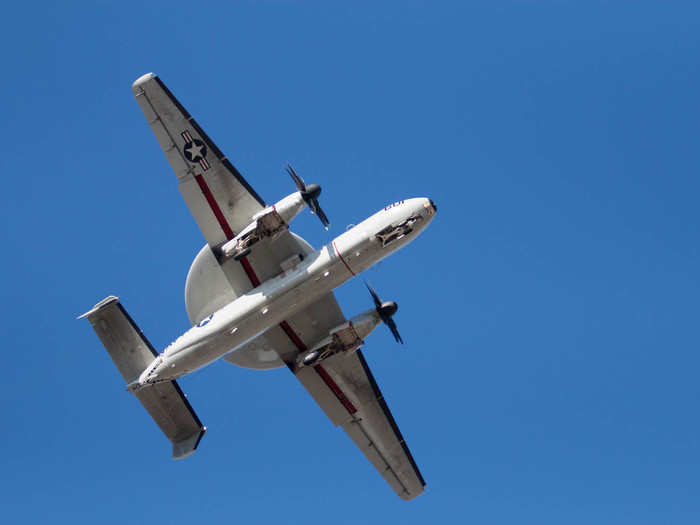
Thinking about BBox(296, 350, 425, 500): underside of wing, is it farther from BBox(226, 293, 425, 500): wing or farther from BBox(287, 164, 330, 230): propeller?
BBox(287, 164, 330, 230): propeller

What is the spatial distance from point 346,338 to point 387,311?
2291mm

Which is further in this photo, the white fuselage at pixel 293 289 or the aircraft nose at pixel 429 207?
the aircraft nose at pixel 429 207

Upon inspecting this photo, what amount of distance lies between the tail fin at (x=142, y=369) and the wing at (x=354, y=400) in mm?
3698

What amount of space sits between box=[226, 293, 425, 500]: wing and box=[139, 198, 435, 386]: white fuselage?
11.1 feet

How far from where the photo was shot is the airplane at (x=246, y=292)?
33.9 m

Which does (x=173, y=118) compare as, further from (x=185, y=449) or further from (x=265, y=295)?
(x=185, y=449)

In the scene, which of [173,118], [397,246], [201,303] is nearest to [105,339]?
[201,303]

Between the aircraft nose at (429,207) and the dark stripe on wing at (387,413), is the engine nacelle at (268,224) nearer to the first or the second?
the aircraft nose at (429,207)

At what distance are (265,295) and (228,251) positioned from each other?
105 inches

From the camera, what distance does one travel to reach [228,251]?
35094 millimetres

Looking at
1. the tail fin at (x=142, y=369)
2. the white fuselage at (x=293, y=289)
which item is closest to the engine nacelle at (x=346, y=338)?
the white fuselage at (x=293, y=289)

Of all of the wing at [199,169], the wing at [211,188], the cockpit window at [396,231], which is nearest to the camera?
the cockpit window at [396,231]

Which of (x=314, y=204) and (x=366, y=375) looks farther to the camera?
(x=366, y=375)

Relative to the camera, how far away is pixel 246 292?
35.7 m
